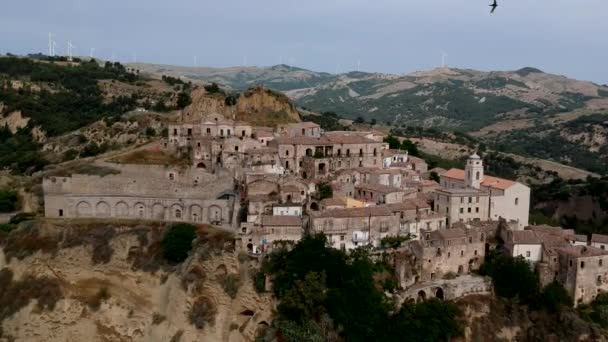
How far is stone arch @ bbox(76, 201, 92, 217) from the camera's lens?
151 ft

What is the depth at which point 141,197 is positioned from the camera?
150 feet

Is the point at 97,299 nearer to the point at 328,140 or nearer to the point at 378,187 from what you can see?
the point at 378,187

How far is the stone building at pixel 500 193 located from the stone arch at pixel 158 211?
2118 centimetres

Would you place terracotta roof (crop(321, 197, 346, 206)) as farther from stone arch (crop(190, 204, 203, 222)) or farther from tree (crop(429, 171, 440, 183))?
tree (crop(429, 171, 440, 183))

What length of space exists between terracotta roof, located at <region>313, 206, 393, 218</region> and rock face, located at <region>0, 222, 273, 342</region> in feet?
18.5

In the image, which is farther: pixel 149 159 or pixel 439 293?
pixel 149 159

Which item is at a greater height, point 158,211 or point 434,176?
point 434,176

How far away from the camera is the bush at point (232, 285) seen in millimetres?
38594

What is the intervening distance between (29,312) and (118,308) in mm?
5517

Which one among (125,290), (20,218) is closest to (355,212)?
(125,290)

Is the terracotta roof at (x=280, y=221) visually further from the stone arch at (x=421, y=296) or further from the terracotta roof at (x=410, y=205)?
the stone arch at (x=421, y=296)

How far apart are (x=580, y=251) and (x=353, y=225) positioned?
1366cm

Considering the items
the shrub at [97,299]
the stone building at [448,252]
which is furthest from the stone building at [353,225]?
the shrub at [97,299]

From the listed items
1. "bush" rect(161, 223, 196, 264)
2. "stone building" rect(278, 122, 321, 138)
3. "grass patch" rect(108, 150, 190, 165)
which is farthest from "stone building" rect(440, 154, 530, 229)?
"grass patch" rect(108, 150, 190, 165)
